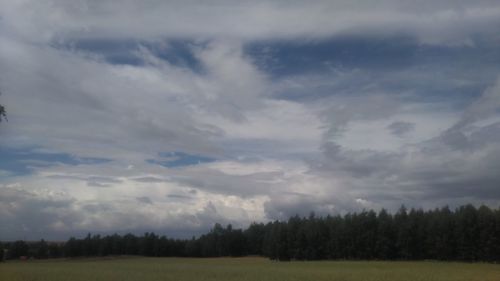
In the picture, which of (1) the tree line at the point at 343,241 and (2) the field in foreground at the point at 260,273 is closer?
(2) the field in foreground at the point at 260,273

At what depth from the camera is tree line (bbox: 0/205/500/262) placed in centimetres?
9825

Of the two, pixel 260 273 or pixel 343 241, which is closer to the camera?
pixel 260 273

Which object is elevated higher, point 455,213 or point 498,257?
point 455,213

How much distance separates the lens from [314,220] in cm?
13238

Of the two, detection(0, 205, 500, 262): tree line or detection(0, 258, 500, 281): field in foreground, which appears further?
detection(0, 205, 500, 262): tree line

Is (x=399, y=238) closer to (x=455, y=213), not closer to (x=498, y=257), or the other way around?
(x=455, y=213)

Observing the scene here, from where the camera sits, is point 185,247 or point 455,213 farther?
point 185,247

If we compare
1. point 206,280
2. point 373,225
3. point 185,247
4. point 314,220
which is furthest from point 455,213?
point 185,247

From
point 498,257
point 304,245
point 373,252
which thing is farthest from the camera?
point 304,245

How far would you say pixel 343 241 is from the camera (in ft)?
389

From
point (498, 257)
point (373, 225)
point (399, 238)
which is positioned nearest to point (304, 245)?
point (373, 225)

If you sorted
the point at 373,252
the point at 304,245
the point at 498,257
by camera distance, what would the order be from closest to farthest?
1. the point at 498,257
2. the point at 373,252
3. the point at 304,245

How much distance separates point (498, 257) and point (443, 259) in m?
10.2

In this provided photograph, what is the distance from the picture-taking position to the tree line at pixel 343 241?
322ft
